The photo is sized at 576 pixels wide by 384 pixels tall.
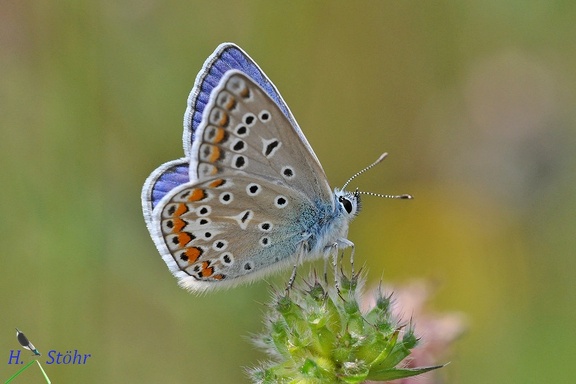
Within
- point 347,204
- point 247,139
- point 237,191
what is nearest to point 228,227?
point 237,191

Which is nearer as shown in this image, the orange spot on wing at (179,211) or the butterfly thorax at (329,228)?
the orange spot on wing at (179,211)

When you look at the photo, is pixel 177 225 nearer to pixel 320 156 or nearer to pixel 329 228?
pixel 329 228

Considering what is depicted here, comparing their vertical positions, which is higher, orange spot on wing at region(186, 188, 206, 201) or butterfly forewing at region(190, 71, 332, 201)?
butterfly forewing at region(190, 71, 332, 201)

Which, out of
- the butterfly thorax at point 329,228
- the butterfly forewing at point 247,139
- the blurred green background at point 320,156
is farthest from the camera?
the blurred green background at point 320,156

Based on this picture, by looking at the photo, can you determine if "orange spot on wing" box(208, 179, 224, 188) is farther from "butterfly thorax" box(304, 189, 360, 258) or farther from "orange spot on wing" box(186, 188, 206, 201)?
"butterfly thorax" box(304, 189, 360, 258)

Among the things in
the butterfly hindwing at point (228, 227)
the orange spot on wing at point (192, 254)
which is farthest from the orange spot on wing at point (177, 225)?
the orange spot on wing at point (192, 254)

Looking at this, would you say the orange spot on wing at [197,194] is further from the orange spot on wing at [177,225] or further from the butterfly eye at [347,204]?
the butterfly eye at [347,204]

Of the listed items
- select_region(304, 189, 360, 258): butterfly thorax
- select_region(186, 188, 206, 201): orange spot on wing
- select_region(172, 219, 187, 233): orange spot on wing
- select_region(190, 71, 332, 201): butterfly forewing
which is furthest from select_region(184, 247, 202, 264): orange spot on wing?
select_region(304, 189, 360, 258): butterfly thorax

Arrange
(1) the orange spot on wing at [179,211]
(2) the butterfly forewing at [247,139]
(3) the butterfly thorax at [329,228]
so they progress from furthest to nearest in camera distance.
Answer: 1. (3) the butterfly thorax at [329,228]
2. (1) the orange spot on wing at [179,211]
3. (2) the butterfly forewing at [247,139]
